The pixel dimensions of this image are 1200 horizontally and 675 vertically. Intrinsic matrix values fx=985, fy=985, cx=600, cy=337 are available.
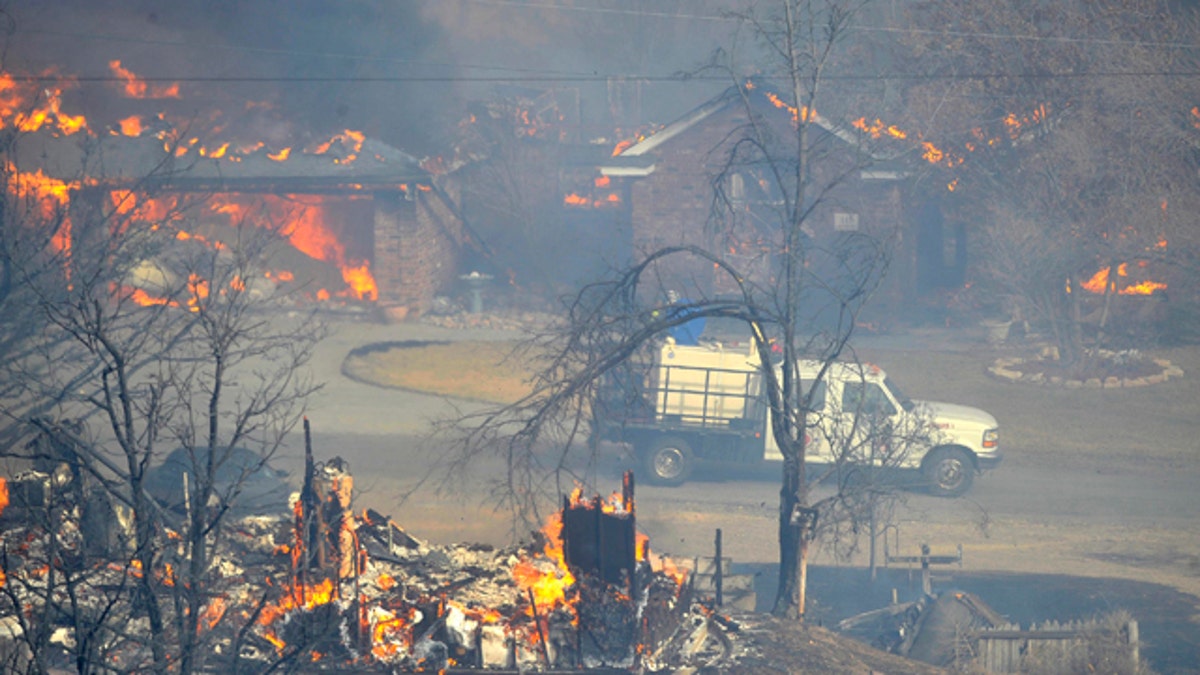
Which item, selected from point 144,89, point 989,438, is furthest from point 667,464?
point 144,89

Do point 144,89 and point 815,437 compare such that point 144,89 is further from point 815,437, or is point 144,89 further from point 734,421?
point 815,437

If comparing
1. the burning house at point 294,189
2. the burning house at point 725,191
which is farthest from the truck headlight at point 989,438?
the burning house at point 294,189

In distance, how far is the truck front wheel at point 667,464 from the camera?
15.6 m

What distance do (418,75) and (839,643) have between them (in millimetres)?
34530

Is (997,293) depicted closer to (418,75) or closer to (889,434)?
(889,434)

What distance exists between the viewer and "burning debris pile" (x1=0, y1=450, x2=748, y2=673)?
905cm

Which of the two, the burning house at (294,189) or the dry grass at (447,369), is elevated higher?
the burning house at (294,189)

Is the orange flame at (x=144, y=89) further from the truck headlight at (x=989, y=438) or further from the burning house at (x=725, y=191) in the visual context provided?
the truck headlight at (x=989, y=438)

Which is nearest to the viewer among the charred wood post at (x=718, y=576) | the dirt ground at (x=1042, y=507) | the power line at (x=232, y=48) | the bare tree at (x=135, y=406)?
the bare tree at (x=135, y=406)

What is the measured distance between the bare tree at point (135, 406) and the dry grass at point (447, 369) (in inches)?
65.8

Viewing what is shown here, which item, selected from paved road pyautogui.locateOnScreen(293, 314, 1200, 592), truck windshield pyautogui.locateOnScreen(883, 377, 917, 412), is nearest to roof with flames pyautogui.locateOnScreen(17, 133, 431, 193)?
paved road pyautogui.locateOnScreen(293, 314, 1200, 592)

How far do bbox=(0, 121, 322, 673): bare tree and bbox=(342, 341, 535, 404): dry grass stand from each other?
65.8 inches

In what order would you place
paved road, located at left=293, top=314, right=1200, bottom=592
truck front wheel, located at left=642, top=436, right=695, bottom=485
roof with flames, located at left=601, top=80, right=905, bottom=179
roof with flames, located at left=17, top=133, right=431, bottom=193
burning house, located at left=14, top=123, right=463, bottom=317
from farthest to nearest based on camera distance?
roof with flames, located at left=601, top=80, right=905, bottom=179 → burning house, located at left=14, top=123, right=463, bottom=317 → roof with flames, located at left=17, top=133, right=431, bottom=193 → truck front wheel, located at left=642, top=436, right=695, bottom=485 → paved road, located at left=293, top=314, right=1200, bottom=592

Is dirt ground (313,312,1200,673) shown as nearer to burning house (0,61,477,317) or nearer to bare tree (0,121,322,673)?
bare tree (0,121,322,673)
